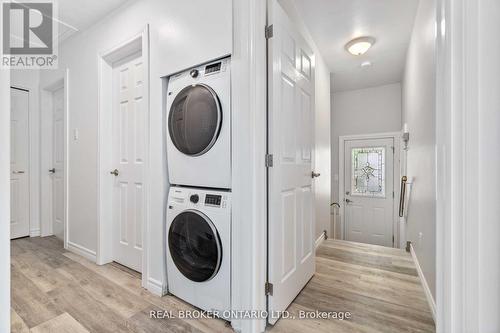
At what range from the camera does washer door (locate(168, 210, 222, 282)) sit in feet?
4.95

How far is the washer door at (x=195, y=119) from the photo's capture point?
1521 millimetres

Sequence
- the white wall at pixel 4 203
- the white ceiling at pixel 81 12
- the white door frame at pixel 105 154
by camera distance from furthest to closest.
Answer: the white door frame at pixel 105 154 → the white ceiling at pixel 81 12 → the white wall at pixel 4 203

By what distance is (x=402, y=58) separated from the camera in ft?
10.7

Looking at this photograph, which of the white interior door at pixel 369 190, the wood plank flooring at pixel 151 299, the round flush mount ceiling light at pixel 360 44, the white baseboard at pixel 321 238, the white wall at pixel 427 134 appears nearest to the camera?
the wood plank flooring at pixel 151 299

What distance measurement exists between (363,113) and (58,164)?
5232mm

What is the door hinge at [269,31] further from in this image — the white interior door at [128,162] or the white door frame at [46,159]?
the white door frame at [46,159]

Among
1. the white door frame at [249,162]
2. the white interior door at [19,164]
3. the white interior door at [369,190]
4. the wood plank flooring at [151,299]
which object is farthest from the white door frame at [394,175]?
the white interior door at [19,164]

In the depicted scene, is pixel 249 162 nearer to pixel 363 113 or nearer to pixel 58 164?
pixel 58 164

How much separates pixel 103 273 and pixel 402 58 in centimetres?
458

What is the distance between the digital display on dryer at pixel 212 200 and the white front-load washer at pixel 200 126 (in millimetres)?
72

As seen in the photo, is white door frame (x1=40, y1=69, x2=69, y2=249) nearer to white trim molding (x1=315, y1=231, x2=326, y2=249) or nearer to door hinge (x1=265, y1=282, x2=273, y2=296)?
door hinge (x1=265, y1=282, x2=273, y2=296)

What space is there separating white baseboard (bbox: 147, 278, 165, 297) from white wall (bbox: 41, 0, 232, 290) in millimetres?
15

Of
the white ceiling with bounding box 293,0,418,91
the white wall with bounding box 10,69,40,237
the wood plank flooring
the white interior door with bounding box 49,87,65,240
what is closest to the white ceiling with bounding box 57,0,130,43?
the white interior door with bounding box 49,87,65,240

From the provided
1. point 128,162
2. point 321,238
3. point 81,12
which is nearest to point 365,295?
point 321,238
